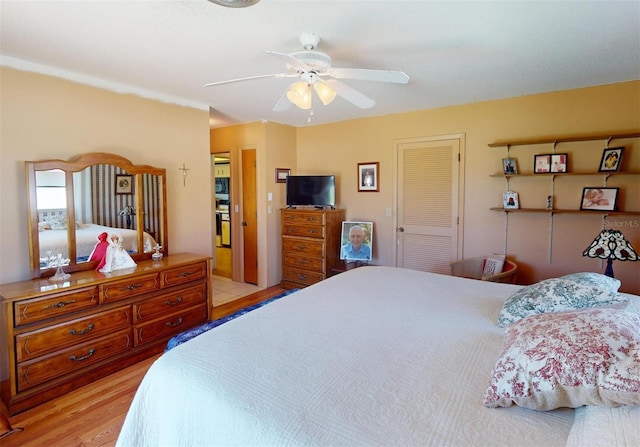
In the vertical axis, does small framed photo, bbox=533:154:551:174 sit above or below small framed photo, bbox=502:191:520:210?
above

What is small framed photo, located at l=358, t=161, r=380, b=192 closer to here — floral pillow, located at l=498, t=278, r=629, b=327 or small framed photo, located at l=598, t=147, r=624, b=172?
small framed photo, located at l=598, t=147, r=624, b=172

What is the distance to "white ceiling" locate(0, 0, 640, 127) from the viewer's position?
5.96 ft

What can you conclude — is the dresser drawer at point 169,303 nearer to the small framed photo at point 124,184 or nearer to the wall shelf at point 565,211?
the small framed photo at point 124,184

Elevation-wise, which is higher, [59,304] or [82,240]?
[82,240]

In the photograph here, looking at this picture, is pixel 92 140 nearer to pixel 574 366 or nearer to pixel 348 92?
pixel 348 92

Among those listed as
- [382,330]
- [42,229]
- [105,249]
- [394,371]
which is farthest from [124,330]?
[394,371]

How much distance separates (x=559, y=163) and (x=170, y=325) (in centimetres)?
389

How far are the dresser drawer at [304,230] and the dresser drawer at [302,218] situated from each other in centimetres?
4

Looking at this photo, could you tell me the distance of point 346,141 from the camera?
15.3ft

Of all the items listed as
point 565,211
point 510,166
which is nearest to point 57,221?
point 510,166

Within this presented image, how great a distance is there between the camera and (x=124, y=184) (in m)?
3.06

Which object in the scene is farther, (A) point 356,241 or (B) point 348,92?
(A) point 356,241

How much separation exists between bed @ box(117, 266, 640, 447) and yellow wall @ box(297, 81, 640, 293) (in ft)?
5.43

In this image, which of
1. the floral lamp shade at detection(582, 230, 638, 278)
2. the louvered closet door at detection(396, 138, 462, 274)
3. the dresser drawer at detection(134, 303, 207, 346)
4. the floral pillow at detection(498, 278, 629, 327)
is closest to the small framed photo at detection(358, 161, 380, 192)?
the louvered closet door at detection(396, 138, 462, 274)
